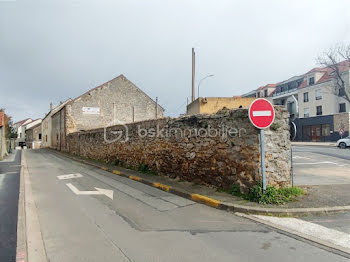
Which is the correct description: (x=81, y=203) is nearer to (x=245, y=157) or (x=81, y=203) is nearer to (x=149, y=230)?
(x=149, y=230)

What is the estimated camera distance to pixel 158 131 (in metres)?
8.75

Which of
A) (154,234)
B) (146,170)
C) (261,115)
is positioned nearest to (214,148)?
(261,115)

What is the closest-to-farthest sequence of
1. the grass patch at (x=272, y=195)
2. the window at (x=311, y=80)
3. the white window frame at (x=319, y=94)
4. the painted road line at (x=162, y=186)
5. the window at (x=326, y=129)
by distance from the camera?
the grass patch at (x=272, y=195), the painted road line at (x=162, y=186), the window at (x=326, y=129), the white window frame at (x=319, y=94), the window at (x=311, y=80)

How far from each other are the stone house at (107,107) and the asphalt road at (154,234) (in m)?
19.8

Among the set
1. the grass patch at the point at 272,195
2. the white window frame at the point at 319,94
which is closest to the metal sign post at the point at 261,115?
the grass patch at the point at 272,195

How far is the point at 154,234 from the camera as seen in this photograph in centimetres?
382

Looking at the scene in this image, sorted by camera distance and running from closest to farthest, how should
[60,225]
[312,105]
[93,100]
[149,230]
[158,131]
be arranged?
[149,230] → [60,225] → [158,131] → [93,100] → [312,105]

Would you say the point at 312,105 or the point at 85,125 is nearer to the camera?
the point at 85,125

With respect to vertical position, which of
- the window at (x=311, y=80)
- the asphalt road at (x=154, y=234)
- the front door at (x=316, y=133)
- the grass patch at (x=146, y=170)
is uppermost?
the window at (x=311, y=80)

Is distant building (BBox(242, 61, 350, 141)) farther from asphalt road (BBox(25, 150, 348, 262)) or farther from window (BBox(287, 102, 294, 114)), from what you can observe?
asphalt road (BBox(25, 150, 348, 262))

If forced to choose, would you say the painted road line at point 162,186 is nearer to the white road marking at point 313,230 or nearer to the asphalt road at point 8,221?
the white road marking at point 313,230

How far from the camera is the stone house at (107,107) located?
2427 centimetres

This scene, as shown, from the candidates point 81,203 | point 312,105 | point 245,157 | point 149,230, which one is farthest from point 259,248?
point 312,105

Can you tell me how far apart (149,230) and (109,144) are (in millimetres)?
9586
